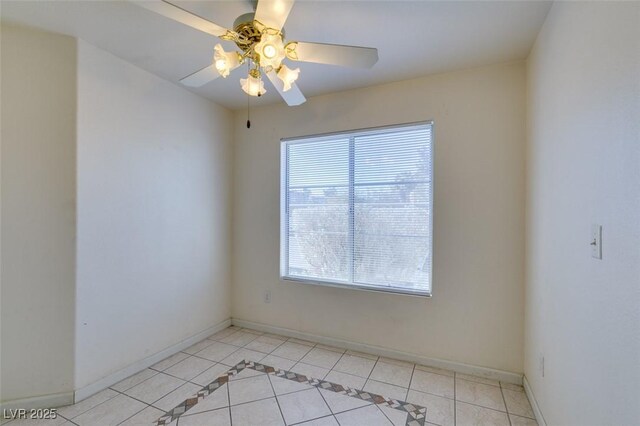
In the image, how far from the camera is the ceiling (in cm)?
165

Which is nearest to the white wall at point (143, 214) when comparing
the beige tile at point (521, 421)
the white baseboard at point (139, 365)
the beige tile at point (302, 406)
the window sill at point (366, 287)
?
the white baseboard at point (139, 365)

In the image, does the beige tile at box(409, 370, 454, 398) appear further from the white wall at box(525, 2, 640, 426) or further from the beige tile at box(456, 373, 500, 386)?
the white wall at box(525, 2, 640, 426)

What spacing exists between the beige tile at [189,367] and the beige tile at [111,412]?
14.7 inches

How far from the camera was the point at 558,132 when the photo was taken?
5.02 ft

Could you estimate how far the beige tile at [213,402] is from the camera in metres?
1.92

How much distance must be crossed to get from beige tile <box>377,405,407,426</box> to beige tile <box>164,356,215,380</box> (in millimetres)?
1485

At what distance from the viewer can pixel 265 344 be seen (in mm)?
2902

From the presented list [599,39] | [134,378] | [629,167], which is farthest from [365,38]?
[134,378]

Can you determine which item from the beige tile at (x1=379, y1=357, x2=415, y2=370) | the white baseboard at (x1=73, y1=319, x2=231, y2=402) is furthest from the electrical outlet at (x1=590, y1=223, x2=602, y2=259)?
the white baseboard at (x1=73, y1=319, x2=231, y2=402)

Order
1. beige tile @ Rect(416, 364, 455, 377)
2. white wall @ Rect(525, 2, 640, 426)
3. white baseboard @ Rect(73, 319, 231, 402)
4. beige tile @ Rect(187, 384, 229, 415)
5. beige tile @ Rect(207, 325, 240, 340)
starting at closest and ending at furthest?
white wall @ Rect(525, 2, 640, 426), beige tile @ Rect(187, 384, 229, 415), white baseboard @ Rect(73, 319, 231, 402), beige tile @ Rect(416, 364, 455, 377), beige tile @ Rect(207, 325, 240, 340)

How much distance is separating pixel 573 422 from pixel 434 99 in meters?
2.25

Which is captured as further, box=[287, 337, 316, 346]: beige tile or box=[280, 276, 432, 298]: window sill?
box=[287, 337, 316, 346]: beige tile

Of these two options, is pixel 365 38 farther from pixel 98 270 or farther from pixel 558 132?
pixel 98 270

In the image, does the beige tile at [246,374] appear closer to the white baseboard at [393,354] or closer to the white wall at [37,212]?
the white baseboard at [393,354]
